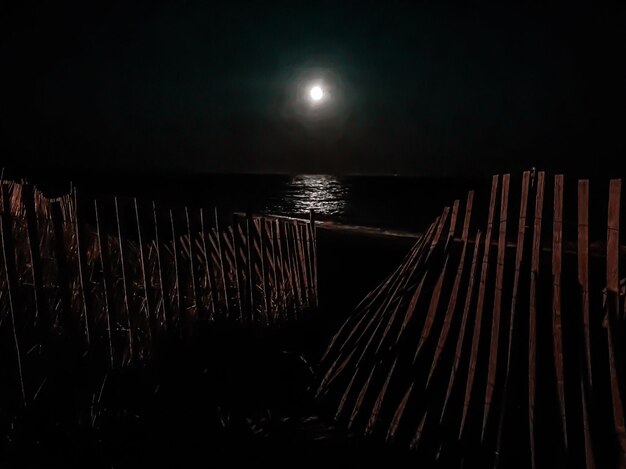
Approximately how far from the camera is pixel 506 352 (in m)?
2.85

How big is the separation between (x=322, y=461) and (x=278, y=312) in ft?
6.02

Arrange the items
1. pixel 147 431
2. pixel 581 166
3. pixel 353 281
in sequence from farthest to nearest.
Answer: pixel 581 166 → pixel 353 281 → pixel 147 431

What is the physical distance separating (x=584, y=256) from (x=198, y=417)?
286cm

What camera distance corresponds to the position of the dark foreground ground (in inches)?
107

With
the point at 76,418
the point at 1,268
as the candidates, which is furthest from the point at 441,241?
the point at 1,268

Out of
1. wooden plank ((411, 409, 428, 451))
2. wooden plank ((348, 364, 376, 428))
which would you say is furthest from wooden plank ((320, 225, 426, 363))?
wooden plank ((411, 409, 428, 451))

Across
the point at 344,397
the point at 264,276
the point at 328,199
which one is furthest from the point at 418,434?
the point at 328,199

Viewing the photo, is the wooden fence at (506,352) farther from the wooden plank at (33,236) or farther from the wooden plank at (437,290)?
the wooden plank at (33,236)

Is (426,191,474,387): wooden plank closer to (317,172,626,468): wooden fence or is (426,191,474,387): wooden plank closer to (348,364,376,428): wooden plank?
(317,172,626,468): wooden fence

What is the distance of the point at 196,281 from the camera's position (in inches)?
127

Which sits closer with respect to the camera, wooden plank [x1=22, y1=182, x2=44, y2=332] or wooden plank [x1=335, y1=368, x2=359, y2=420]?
wooden plank [x1=22, y1=182, x2=44, y2=332]

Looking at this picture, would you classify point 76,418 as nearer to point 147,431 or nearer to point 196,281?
point 147,431

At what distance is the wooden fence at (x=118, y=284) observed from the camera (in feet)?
8.06

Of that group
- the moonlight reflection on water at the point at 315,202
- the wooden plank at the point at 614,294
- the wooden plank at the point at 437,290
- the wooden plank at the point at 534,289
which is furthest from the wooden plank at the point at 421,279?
the moonlight reflection on water at the point at 315,202
